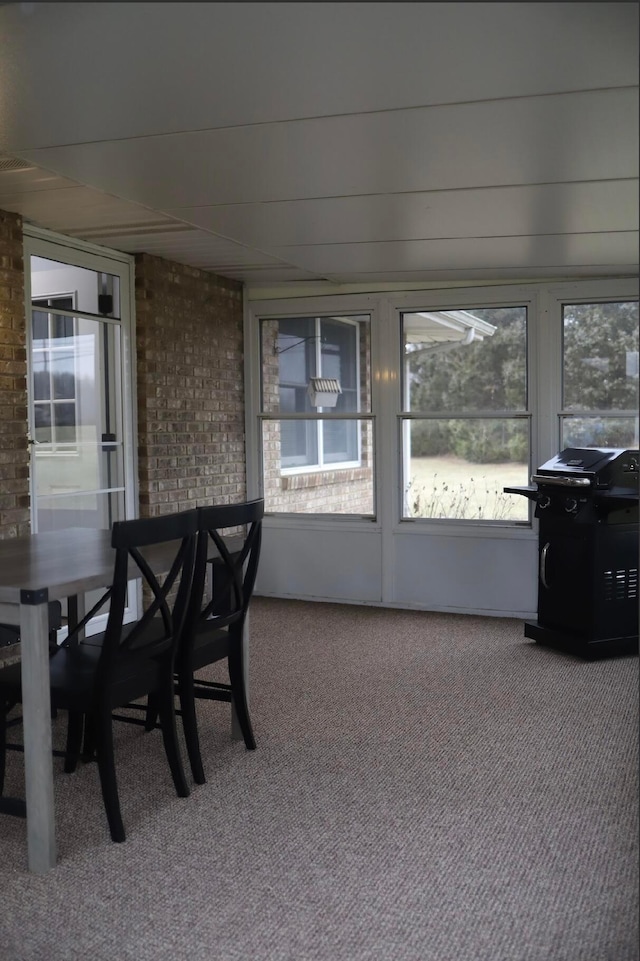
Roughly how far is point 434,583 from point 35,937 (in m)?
4.44

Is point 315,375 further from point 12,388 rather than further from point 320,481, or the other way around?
point 12,388

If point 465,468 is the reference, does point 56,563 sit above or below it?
below

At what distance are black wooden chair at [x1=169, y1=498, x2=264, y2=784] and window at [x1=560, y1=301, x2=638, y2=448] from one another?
313 cm

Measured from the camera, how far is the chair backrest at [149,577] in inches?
114

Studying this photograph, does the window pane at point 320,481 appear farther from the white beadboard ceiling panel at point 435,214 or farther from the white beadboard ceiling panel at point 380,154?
the white beadboard ceiling panel at point 380,154

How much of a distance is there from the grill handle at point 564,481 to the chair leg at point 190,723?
2.64 metres

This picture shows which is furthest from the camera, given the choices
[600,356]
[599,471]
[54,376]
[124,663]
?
[600,356]

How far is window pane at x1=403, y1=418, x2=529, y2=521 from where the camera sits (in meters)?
6.33

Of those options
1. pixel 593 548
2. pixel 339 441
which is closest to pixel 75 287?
pixel 339 441

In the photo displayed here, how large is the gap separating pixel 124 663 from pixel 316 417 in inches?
159

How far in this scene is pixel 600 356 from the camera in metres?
6.04

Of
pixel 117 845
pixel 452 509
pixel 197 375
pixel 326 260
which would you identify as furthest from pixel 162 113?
pixel 452 509

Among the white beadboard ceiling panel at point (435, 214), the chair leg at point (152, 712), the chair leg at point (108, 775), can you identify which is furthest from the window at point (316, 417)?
the chair leg at point (108, 775)

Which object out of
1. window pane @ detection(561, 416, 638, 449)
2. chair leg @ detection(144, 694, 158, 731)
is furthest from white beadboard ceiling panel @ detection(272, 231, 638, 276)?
chair leg @ detection(144, 694, 158, 731)
